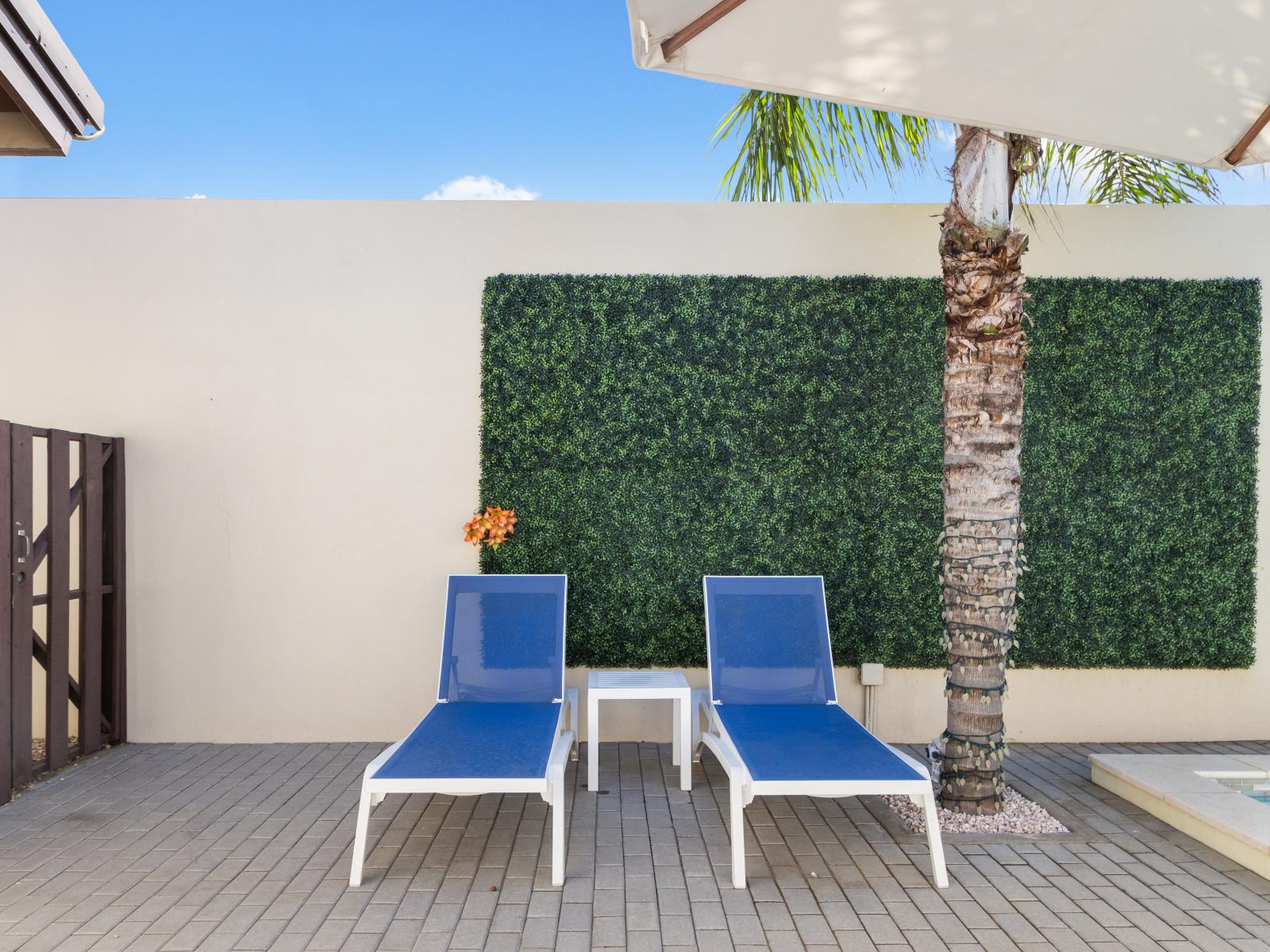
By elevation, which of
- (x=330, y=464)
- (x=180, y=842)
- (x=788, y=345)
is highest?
(x=788, y=345)

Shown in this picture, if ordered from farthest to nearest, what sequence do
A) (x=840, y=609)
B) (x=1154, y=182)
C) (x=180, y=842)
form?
(x=1154, y=182) → (x=840, y=609) → (x=180, y=842)

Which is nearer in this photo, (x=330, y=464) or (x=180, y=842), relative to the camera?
(x=180, y=842)

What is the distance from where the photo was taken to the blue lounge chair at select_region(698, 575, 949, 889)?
3477 millimetres

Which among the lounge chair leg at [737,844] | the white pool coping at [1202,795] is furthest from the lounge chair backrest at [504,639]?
the white pool coping at [1202,795]

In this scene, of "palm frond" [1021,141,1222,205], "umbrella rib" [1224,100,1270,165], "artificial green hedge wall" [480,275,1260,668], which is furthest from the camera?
"palm frond" [1021,141,1222,205]

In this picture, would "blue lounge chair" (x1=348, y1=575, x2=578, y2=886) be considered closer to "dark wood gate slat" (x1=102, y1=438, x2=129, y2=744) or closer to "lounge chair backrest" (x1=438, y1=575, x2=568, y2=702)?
"lounge chair backrest" (x1=438, y1=575, x2=568, y2=702)

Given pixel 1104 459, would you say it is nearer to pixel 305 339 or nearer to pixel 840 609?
pixel 840 609

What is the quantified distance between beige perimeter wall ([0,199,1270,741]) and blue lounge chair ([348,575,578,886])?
0.56 m

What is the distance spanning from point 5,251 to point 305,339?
1983mm

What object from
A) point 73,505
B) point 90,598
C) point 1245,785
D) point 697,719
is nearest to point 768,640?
point 697,719

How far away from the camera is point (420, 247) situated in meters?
5.48

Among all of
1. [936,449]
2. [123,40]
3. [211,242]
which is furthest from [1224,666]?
[123,40]

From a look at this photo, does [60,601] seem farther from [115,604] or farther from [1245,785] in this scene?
[1245,785]

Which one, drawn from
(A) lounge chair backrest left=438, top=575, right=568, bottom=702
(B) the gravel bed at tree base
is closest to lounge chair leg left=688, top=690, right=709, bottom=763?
(A) lounge chair backrest left=438, top=575, right=568, bottom=702
